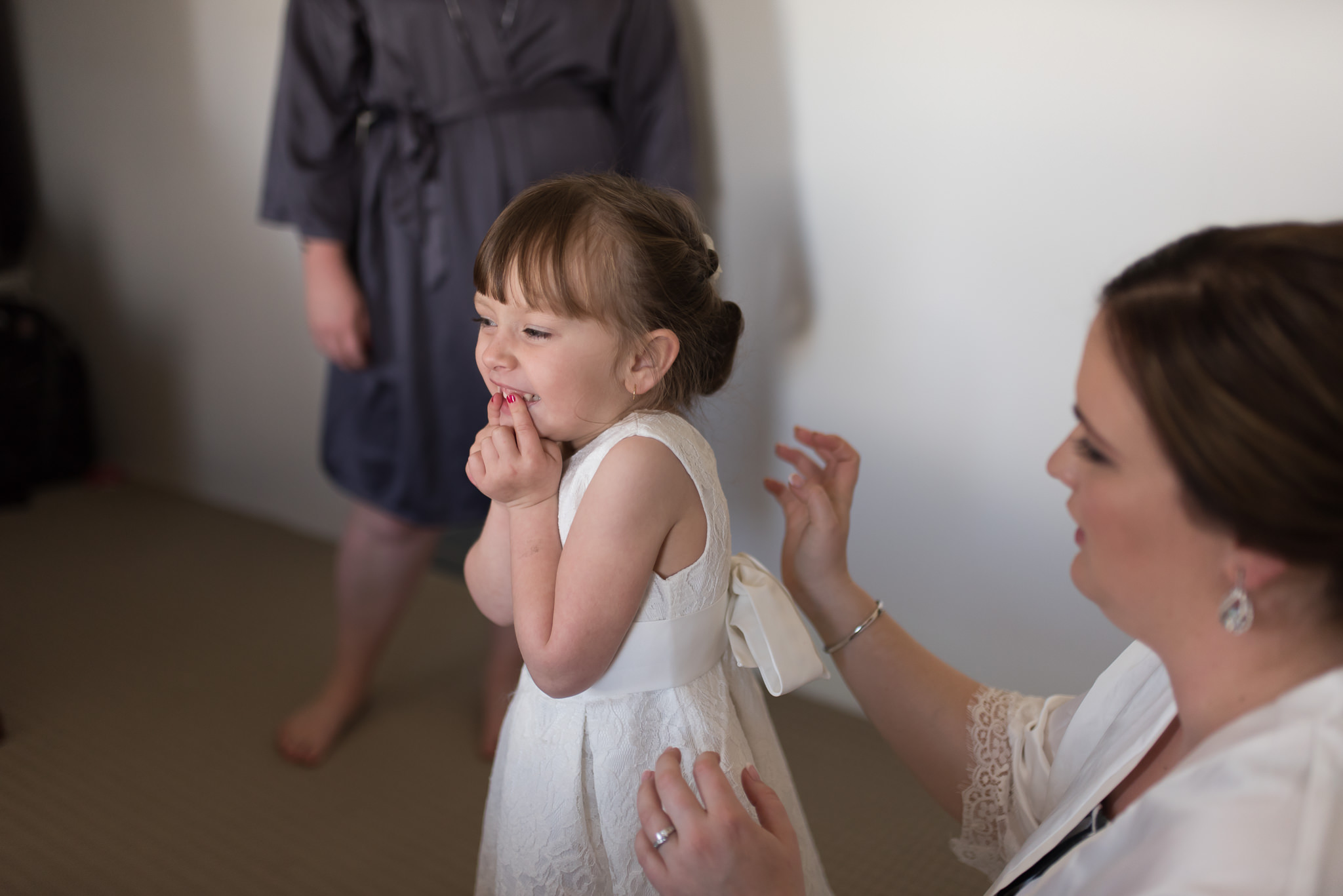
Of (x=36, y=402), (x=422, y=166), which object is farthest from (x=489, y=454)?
(x=36, y=402)

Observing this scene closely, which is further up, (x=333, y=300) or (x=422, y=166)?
(x=422, y=166)

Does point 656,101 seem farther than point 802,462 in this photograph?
Yes

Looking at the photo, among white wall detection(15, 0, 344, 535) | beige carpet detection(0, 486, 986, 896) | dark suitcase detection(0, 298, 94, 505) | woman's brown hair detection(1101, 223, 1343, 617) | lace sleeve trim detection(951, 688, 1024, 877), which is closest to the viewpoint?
woman's brown hair detection(1101, 223, 1343, 617)

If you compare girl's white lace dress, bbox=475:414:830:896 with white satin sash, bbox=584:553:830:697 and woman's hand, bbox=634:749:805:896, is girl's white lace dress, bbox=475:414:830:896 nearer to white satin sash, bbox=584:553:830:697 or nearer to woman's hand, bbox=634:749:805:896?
white satin sash, bbox=584:553:830:697

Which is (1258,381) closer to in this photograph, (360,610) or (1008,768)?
(1008,768)

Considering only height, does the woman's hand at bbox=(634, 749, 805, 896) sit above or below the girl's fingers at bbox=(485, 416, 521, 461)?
below

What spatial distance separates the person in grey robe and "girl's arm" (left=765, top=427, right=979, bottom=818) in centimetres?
72

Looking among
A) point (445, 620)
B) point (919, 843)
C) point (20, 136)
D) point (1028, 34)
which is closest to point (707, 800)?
point (919, 843)

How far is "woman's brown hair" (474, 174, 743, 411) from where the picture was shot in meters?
0.85

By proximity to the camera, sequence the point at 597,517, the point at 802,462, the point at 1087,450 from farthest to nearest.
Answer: the point at 802,462
the point at 597,517
the point at 1087,450

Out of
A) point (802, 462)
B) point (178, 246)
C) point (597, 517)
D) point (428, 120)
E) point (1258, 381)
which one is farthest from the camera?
point (178, 246)

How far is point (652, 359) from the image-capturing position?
907 millimetres

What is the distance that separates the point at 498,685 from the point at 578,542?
41.6 inches

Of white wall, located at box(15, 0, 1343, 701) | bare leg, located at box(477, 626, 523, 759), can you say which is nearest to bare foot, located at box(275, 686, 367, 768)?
bare leg, located at box(477, 626, 523, 759)
